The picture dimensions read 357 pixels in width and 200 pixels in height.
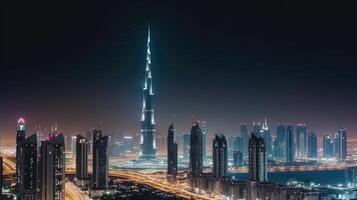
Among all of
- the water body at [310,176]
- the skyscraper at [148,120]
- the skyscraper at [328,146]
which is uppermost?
the skyscraper at [148,120]

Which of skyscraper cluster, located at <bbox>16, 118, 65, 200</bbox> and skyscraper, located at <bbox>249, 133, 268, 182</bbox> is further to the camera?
skyscraper, located at <bbox>249, 133, 268, 182</bbox>

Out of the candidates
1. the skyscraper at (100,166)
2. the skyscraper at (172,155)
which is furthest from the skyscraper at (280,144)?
the skyscraper at (100,166)

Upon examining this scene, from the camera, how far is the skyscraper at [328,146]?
114 ft

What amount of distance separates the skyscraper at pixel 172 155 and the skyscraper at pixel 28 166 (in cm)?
837

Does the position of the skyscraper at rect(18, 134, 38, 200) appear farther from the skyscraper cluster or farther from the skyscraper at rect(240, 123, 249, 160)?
the skyscraper at rect(240, 123, 249, 160)

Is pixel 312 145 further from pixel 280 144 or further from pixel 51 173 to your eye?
pixel 51 173

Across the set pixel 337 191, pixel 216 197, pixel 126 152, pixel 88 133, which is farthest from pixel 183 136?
pixel 216 197

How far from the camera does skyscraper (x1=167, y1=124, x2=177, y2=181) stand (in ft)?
67.0

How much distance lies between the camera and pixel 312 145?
34.1 m

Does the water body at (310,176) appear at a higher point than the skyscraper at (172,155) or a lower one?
lower

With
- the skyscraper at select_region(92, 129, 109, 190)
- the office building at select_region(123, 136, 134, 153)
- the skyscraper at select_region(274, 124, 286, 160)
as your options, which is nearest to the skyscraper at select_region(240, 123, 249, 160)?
the skyscraper at select_region(274, 124, 286, 160)

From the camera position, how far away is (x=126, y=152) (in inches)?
1342

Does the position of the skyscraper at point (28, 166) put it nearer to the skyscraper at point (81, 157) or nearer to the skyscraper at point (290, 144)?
the skyscraper at point (81, 157)

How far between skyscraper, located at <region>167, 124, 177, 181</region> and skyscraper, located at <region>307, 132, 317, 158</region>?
14665 mm
